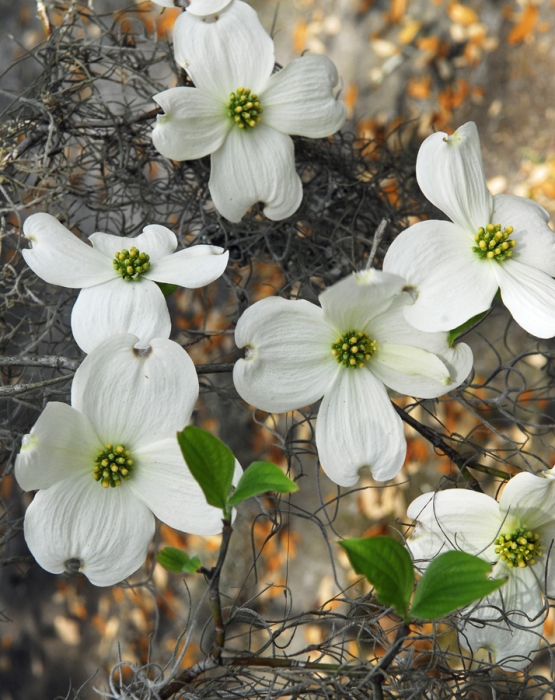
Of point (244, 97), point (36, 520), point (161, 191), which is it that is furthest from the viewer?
point (161, 191)

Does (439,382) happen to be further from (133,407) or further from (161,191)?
(161,191)

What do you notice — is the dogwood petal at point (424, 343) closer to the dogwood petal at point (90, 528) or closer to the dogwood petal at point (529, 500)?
the dogwood petal at point (529, 500)

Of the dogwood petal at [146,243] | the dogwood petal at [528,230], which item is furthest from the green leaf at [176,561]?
the dogwood petal at [528,230]

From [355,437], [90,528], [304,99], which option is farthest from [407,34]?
[90,528]

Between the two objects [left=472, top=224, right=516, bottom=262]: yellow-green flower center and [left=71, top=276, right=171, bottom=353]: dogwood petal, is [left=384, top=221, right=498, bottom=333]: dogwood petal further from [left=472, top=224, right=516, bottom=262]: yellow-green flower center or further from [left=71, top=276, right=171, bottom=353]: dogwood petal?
[left=71, top=276, right=171, bottom=353]: dogwood petal

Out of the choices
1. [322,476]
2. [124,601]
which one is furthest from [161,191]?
[124,601]

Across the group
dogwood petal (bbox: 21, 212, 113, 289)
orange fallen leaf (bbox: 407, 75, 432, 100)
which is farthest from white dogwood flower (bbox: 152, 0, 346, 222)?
orange fallen leaf (bbox: 407, 75, 432, 100)
